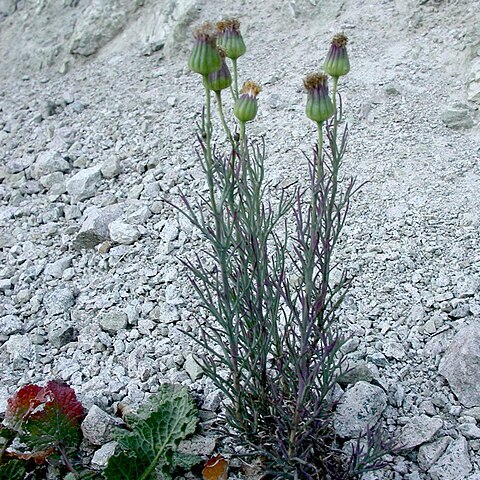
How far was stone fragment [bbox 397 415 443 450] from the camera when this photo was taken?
2.31 meters

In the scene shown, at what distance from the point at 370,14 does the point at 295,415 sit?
289 cm

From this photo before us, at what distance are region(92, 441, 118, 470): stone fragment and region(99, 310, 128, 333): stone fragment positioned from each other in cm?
53

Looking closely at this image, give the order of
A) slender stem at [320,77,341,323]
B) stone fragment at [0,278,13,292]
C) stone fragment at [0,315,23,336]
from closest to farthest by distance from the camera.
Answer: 1. slender stem at [320,77,341,323]
2. stone fragment at [0,315,23,336]
3. stone fragment at [0,278,13,292]

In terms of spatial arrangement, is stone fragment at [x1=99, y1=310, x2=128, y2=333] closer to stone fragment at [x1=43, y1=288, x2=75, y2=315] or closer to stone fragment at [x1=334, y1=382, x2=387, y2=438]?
stone fragment at [x1=43, y1=288, x2=75, y2=315]

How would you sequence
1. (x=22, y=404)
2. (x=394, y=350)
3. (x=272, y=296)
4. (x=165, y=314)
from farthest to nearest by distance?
(x=165, y=314)
(x=394, y=350)
(x=22, y=404)
(x=272, y=296)

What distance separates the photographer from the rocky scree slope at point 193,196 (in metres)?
2.53

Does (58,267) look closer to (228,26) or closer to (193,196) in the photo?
(193,196)

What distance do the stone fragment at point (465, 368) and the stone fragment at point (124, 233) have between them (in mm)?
1432

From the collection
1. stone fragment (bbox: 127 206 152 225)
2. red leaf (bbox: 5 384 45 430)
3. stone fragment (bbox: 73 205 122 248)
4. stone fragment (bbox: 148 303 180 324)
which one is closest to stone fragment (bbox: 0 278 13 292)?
stone fragment (bbox: 73 205 122 248)

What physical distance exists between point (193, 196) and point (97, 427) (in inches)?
51.2

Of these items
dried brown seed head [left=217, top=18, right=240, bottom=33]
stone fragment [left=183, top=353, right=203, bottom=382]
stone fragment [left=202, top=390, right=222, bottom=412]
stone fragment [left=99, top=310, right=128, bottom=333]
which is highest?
dried brown seed head [left=217, top=18, right=240, bottom=33]

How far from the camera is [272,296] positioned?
2.10m

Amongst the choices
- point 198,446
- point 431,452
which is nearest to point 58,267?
point 198,446

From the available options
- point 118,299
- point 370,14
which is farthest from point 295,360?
point 370,14
